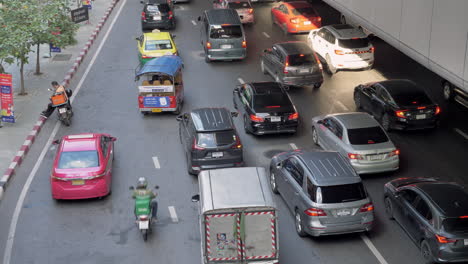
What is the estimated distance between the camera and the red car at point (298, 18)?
3741cm

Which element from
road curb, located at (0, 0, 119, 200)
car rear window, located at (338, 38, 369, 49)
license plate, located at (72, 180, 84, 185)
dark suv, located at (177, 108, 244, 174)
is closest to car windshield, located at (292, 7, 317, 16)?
car rear window, located at (338, 38, 369, 49)

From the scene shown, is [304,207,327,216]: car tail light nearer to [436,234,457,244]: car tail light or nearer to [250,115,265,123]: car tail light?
[436,234,457,244]: car tail light

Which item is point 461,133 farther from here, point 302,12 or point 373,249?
point 302,12

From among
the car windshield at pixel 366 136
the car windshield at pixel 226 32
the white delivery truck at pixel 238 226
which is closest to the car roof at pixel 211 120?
the car windshield at pixel 366 136

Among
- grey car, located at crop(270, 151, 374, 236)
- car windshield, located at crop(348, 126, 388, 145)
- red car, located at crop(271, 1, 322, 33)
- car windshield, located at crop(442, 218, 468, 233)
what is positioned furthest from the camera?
red car, located at crop(271, 1, 322, 33)

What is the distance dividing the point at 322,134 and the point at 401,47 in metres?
3.72

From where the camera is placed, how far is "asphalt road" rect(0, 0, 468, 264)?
1780 centimetres

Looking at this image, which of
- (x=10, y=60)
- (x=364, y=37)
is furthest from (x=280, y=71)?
(x=10, y=60)

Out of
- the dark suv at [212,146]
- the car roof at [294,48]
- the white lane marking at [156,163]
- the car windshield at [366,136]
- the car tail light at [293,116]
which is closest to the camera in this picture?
the dark suv at [212,146]

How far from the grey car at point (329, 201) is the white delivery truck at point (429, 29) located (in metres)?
4.05

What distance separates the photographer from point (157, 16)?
39375 millimetres

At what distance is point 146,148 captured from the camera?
79.6ft

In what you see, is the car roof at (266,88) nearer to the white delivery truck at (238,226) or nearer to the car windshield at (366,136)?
the car windshield at (366,136)

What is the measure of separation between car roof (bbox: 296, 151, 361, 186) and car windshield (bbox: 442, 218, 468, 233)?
2.38 metres
